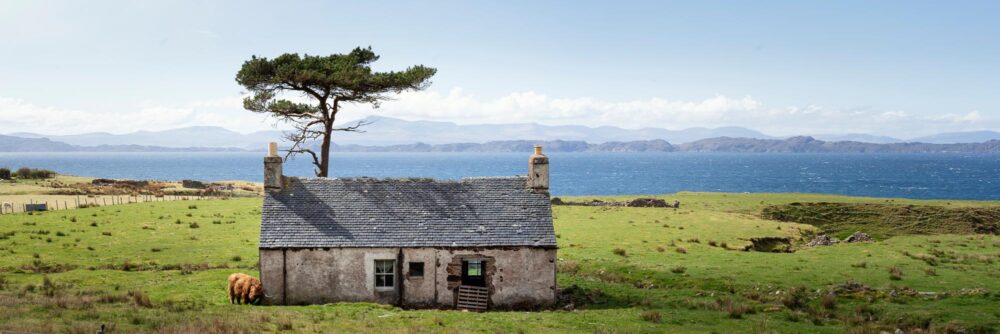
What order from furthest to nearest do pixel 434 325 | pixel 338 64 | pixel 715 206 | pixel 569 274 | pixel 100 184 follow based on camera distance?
pixel 100 184 < pixel 715 206 < pixel 338 64 < pixel 569 274 < pixel 434 325

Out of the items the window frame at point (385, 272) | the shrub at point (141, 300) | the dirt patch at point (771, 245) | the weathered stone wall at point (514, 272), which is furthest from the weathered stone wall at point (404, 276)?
the dirt patch at point (771, 245)

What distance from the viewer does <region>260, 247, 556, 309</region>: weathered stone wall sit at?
2891 cm

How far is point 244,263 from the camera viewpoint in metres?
37.9

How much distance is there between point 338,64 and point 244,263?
42.3 feet

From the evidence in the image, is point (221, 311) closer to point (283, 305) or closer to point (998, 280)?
point (283, 305)

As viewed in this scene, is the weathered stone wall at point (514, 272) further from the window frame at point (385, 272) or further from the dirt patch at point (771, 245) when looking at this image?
the dirt patch at point (771, 245)

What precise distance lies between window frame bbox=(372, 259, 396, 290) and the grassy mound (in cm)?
4227

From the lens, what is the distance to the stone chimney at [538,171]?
3150cm

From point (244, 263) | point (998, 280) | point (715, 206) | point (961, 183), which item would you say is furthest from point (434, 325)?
point (961, 183)

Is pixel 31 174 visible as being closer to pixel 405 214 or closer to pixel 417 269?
pixel 405 214

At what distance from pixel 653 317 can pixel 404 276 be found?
10.1 metres

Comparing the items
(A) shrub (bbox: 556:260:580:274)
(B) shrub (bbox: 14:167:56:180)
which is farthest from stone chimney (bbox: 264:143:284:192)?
(B) shrub (bbox: 14:167:56:180)

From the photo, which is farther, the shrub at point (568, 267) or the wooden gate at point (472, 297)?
the shrub at point (568, 267)

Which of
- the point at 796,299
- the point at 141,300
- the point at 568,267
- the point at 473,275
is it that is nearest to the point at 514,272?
the point at 473,275
